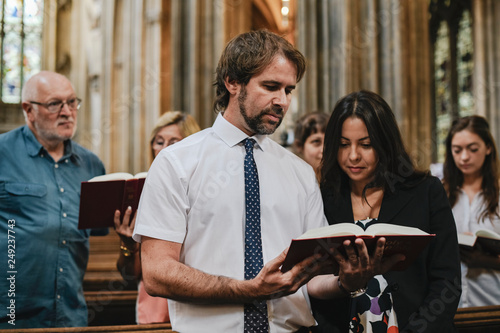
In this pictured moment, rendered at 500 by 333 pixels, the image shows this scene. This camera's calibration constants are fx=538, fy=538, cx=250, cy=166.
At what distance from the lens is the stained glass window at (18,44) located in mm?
21328

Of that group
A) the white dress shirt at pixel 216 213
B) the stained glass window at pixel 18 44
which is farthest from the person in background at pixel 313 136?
the stained glass window at pixel 18 44

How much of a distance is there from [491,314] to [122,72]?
15978mm

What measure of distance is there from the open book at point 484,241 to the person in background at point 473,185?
317 millimetres

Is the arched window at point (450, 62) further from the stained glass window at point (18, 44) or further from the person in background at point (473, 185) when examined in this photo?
the stained glass window at point (18, 44)

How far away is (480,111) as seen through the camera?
11.7 meters

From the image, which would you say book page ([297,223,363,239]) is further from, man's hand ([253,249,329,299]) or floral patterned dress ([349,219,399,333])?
floral patterned dress ([349,219,399,333])

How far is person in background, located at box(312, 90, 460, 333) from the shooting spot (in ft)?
6.35

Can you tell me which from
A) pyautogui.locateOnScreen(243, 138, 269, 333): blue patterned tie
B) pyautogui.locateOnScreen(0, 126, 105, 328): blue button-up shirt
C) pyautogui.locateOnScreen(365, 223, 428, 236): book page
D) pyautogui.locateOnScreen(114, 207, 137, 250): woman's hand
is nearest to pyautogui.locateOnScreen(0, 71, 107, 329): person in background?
pyautogui.locateOnScreen(0, 126, 105, 328): blue button-up shirt

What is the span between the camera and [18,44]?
70.6 feet

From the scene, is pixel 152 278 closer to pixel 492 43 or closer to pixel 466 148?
pixel 466 148

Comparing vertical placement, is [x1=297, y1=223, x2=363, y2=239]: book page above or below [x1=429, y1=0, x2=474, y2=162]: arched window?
→ below

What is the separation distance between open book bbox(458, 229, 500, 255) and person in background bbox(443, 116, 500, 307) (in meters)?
0.32

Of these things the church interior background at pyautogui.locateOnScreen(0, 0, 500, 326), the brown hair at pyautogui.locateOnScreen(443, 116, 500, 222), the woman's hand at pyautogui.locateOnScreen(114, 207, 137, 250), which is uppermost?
the church interior background at pyautogui.locateOnScreen(0, 0, 500, 326)

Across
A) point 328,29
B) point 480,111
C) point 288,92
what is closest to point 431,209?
point 288,92
